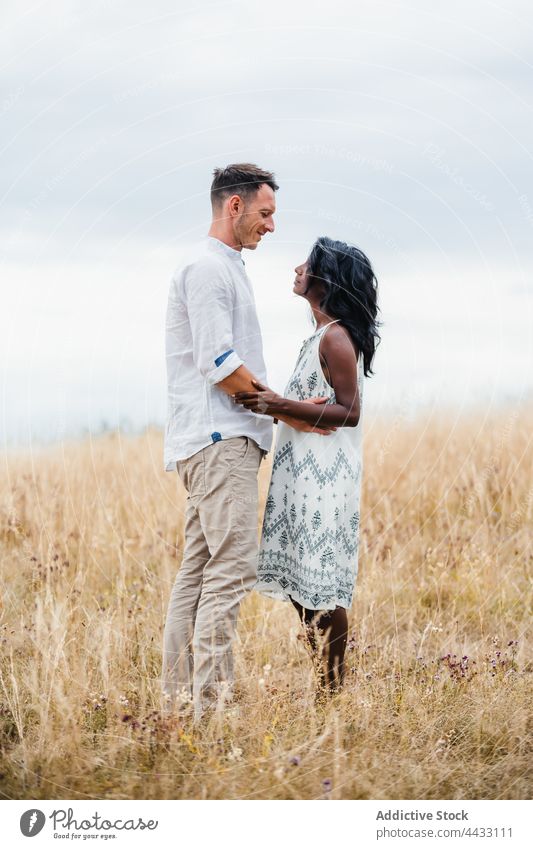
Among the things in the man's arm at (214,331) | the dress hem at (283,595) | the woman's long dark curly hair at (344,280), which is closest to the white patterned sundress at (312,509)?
the dress hem at (283,595)

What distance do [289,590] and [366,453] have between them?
442 centimetres

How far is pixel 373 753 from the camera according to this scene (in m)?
4.29

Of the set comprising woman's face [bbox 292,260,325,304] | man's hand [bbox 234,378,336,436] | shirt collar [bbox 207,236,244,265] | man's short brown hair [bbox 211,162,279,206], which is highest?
man's short brown hair [bbox 211,162,279,206]

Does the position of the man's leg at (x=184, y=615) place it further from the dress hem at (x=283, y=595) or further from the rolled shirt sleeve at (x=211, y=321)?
the rolled shirt sleeve at (x=211, y=321)

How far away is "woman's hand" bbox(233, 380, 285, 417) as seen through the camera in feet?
13.8

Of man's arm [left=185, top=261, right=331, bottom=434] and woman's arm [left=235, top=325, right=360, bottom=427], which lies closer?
man's arm [left=185, top=261, right=331, bottom=434]

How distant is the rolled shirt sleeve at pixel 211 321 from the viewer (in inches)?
163

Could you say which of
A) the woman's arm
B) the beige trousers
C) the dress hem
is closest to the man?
the beige trousers

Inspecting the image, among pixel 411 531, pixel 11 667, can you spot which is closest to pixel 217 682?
pixel 11 667

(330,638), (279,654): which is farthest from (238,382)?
(279,654)

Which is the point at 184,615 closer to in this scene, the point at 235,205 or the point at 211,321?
the point at 211,321

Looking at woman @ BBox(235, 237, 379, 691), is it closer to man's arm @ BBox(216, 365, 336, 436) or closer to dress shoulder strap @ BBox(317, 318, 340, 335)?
dress shoulder strap @ BBox(317, 318, 340, 335)
